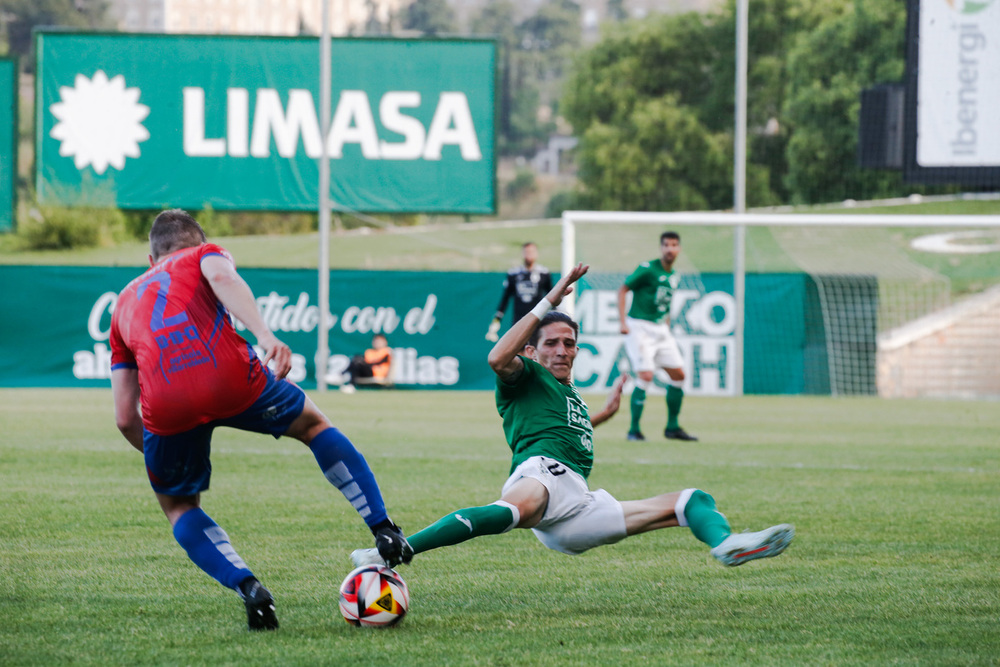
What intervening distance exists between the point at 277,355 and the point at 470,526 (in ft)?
3.47

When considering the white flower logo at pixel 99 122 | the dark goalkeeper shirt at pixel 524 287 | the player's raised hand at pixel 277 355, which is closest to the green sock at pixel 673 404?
the dark goalkeeper shirt at pixel 524 287

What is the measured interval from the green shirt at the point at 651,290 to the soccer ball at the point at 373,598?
27.5 ft

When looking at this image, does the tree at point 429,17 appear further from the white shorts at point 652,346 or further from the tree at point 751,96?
the white shorts at point 652,346

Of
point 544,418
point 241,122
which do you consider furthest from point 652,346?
point 241,122

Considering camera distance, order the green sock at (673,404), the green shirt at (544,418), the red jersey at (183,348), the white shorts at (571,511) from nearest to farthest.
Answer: the red jersey at (183,348), the white shorts at (571,511), the green shirt at (544,418), the green sock at (673,404)

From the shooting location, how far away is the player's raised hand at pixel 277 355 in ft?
14.9

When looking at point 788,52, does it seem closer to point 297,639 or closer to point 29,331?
point 29,331

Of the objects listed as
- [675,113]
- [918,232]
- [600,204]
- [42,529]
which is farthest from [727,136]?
[42,529]

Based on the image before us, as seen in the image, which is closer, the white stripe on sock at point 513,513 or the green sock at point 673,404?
the white stripe on sock at point 513,513

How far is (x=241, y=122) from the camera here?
23250mm

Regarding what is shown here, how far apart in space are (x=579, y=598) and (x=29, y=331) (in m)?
18.0

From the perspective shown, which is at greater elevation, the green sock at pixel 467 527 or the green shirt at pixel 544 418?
the green shirt at pixel 544 418

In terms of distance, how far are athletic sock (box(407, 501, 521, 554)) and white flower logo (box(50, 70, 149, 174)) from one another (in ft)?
65.4

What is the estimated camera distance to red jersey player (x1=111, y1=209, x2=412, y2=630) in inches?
181
